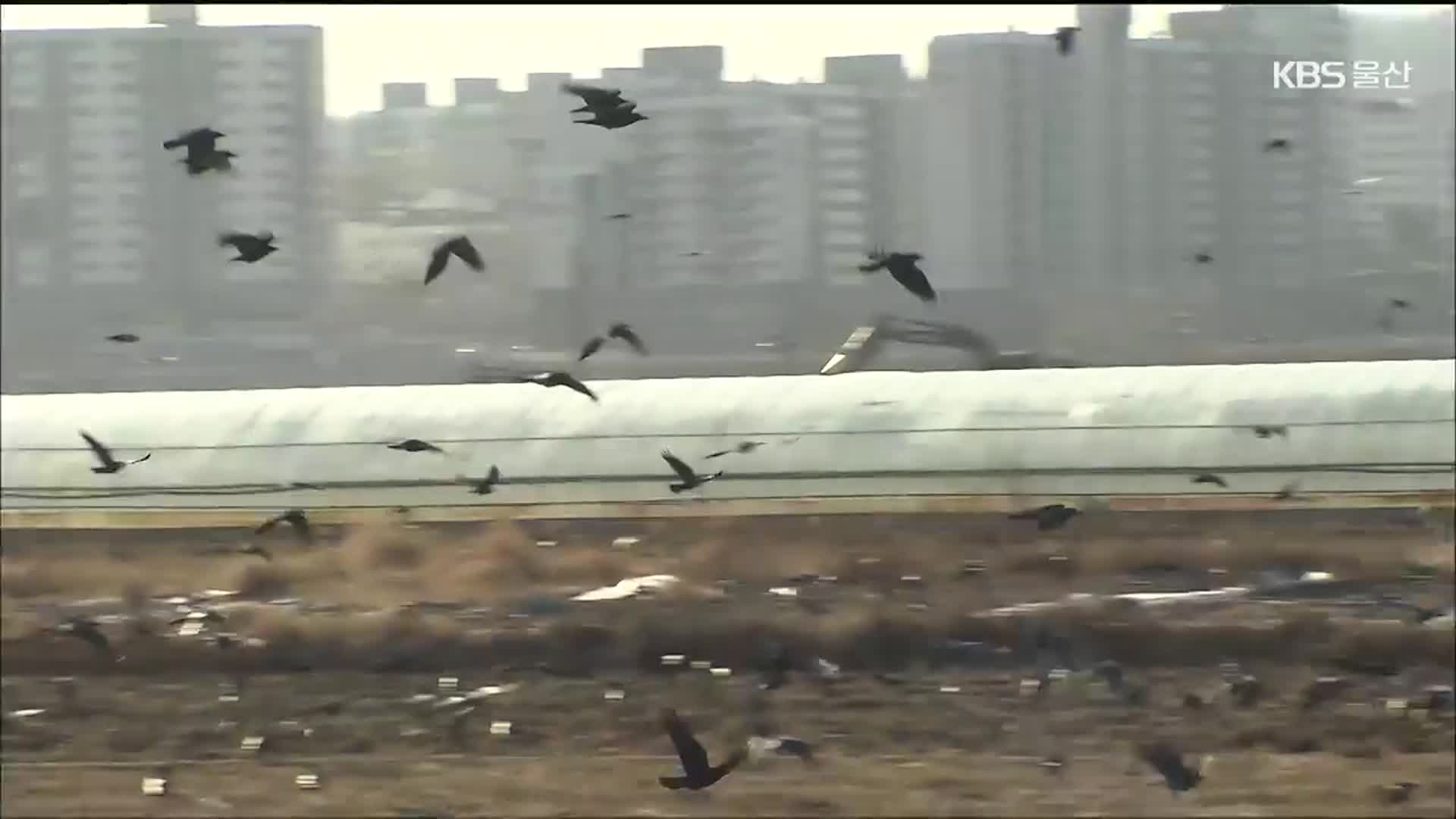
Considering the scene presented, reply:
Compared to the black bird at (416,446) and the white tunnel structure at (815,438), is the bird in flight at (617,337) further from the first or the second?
the black bird at (416,446)

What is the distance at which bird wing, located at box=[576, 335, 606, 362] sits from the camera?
87cm

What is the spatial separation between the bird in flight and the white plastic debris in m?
0.19

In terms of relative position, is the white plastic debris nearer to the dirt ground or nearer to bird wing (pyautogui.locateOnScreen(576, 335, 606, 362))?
the dirt ground

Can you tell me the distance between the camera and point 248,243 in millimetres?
871

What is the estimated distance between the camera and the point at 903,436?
858mm

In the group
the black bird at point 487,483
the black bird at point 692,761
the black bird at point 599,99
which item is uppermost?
the black bird at point 599,99

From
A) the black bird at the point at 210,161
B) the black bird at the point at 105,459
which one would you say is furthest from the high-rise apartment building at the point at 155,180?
the black bird at the point at 105,459

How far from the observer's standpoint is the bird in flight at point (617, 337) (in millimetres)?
868

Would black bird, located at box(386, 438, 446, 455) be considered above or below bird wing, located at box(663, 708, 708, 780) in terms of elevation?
above

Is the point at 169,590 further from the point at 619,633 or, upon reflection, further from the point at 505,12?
the point at 505,12

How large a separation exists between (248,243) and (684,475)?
43 cm

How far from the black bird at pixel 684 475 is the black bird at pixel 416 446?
198 mm

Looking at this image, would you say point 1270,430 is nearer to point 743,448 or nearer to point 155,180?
point 743,448

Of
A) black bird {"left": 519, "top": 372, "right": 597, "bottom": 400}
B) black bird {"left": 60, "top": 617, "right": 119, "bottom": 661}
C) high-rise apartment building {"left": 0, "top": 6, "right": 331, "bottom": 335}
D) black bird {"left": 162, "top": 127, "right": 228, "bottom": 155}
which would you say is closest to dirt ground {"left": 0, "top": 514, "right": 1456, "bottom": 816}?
black bird {"left": 60, "top": 617, "right": 119, "bottom": 661}
